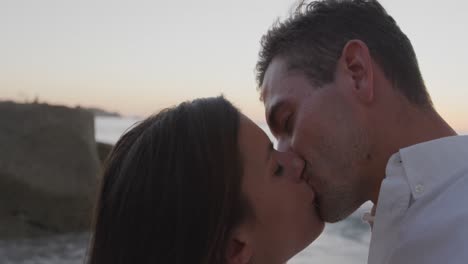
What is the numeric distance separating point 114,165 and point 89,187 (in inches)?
260

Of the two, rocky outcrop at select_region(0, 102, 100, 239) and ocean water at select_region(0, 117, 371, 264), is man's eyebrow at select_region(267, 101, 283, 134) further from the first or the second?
rocky outcrop at select_region(0, 102, 100, 239)

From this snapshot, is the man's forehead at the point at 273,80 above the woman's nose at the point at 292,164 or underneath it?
above

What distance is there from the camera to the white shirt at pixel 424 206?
1.66 m

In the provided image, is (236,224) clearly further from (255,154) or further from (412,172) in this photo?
(412,172)

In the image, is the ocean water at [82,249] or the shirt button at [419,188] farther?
the ocean water at [82,249]

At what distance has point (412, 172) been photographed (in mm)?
1793

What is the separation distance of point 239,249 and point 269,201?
0.50ft

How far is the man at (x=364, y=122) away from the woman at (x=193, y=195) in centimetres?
36

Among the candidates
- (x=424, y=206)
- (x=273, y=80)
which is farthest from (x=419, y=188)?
(x=273, y=80)

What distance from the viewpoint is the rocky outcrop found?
7574mm

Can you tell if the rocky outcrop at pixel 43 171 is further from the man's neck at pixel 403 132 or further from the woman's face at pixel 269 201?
the woman's face at pixel 269 201

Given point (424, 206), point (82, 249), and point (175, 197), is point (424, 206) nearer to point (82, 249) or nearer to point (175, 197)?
point (175, 197)

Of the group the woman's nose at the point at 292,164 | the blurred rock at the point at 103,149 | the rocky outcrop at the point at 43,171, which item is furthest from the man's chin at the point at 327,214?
the blurred rock at the point at 103,149

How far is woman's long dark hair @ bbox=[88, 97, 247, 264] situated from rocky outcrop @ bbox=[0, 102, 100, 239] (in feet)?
20.7
